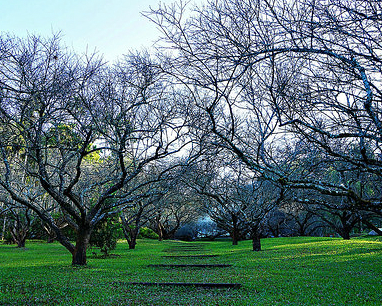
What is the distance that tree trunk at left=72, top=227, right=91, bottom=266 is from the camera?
12992mm

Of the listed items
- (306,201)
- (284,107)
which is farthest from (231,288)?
(284,107)

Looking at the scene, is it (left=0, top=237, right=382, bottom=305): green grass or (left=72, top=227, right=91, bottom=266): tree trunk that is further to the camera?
(left=72, top=227, right=91, bottom=266): tree trunk

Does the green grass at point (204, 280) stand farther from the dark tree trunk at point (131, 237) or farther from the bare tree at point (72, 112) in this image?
the dark tree trunk at point (131, 237)

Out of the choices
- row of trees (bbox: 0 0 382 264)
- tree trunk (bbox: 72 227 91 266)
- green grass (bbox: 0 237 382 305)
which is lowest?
green grass (bbox: 0 237 382 305)

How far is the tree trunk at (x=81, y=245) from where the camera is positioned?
42.6 feet

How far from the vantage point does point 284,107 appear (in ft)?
27.0

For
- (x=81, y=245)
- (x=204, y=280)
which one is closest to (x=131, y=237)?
(x=81, y=245)

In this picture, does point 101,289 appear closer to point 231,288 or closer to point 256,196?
point 231,288

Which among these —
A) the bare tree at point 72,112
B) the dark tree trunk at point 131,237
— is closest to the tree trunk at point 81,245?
the bare tree at point 72,112

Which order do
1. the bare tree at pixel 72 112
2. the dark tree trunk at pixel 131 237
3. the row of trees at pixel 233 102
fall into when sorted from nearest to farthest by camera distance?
1. the row of trees at pixel 233 102
2. the bare tree at pixel 72 112
3. the dark tree trunk at pixel 131 237

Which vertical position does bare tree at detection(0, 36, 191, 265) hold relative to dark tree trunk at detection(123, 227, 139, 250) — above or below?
above

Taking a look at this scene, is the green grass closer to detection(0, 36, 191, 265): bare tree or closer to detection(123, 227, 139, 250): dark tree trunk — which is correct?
detection(0, 36, 191, 265): bare tree


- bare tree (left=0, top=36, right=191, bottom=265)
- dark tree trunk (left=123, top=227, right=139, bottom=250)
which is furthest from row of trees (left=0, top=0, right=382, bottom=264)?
dark tree trunk (left=123, top=227, right=139, bottom=250)

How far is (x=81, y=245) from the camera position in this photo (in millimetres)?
13094
